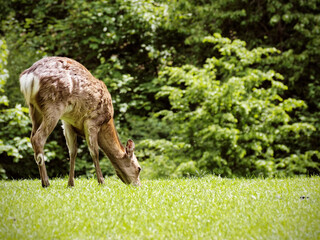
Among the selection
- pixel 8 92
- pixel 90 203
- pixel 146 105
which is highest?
pixel 90 203

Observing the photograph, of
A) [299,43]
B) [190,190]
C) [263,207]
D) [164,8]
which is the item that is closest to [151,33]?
[164,8]

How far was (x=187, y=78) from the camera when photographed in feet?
30.2

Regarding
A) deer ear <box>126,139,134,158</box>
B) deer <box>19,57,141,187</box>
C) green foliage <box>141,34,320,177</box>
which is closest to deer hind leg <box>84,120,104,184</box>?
deer <box>19,57,141,187</box>

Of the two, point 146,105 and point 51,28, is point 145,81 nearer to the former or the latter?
point 146,105

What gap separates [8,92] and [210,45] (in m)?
6.18

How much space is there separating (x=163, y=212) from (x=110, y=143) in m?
2.27

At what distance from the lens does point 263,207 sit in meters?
4.07

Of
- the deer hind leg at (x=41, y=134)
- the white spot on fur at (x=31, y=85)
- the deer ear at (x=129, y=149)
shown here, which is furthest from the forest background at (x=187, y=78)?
the white spot on fur at (x=31, y=85)

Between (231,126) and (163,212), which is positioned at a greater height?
(163,212)

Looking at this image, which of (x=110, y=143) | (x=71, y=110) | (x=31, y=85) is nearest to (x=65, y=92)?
(x=71, y=110)

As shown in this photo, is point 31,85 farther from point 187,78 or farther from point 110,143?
point 187,78

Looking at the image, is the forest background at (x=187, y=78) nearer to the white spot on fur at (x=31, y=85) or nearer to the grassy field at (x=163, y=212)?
the grassy field at (x=163, y=212)

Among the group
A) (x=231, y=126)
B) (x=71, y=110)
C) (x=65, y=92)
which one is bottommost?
(x=231, y=126)

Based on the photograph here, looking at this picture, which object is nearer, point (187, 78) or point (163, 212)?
point (163, 212)
